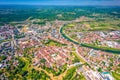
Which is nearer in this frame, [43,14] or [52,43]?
[52,43]

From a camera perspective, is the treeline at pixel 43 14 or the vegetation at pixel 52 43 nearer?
the vegetation at pixel 52 43

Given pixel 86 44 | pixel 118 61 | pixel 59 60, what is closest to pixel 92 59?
pixel 118 61

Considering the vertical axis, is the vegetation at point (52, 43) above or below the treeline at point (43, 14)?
below

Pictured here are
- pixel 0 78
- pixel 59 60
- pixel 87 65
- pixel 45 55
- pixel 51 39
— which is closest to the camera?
pixel 0 78

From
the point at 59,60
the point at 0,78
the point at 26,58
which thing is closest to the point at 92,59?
the point at 59,60

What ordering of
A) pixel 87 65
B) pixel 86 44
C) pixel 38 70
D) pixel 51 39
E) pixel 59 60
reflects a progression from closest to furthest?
pixel 38 70
pixel 87 65
pixel 59 60
pixel 86 44
pixel 51 39

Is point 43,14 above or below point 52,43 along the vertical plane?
above

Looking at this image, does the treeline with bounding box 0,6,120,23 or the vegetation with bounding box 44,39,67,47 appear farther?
the treeline with bounding box 0,6,120,23

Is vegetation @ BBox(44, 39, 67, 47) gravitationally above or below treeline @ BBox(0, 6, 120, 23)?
below

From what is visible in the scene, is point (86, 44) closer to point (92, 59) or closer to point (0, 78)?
point (92, 59)

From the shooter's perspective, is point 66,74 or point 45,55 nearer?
point 66,74

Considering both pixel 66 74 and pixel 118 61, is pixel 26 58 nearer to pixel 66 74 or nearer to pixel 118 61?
pixel 66 74
